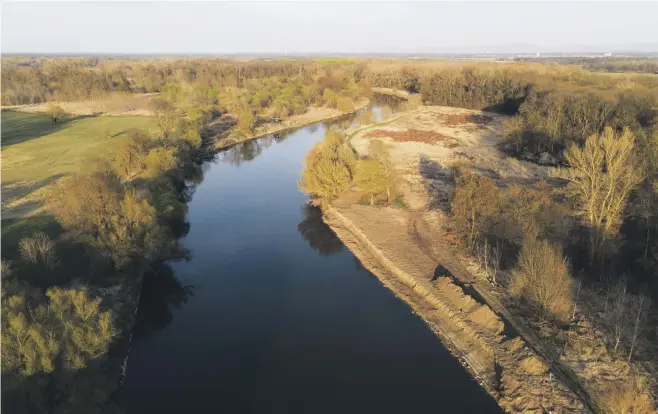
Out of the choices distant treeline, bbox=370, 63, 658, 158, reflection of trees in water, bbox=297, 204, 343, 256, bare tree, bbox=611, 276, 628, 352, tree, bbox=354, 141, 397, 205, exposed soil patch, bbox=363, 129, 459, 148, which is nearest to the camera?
bare tree, bbox=611, 276, 628, 352

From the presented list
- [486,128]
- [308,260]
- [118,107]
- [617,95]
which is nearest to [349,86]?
[486,128]

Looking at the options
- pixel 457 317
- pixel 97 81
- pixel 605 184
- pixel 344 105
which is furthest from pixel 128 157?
pixel 97 81

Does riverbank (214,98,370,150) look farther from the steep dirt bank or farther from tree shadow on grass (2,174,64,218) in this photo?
the steep dirt bank

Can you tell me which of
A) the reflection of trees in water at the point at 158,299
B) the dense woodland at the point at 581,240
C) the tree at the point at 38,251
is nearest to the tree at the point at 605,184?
the dense woodland at the point at 581,240

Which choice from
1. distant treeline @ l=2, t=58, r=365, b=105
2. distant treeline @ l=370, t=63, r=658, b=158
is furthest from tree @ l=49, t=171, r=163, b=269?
distant treeline @ l=2, t=58, r=365, b=105

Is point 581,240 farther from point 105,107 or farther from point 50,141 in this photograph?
point 105,107

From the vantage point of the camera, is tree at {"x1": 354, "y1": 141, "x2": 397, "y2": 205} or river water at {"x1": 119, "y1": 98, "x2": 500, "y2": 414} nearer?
river water at {"x1": 119, "y1": 98, "x2": 500, "y2": 414}

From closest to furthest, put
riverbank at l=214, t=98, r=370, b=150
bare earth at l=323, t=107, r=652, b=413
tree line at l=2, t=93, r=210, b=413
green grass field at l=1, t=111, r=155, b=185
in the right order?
tree line at l=2, t=93, r=210, b=413 < bare earth at l=323, t=107, r=652, b=413 < green grass field at l=1, t=111, r=155, b=185 < riverbank at l=214, t=98, r=370, b=150

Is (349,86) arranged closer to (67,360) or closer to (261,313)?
(261,313)
